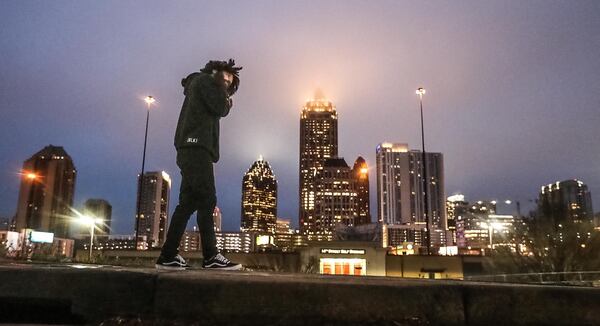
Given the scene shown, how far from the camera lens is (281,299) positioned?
230 centimetres

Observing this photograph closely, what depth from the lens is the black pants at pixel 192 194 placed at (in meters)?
4.34

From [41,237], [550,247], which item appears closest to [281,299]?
[550,247]

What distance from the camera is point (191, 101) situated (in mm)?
4586

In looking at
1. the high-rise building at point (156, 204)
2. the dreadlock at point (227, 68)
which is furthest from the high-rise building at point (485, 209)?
the high-rise building at point (156, 204)

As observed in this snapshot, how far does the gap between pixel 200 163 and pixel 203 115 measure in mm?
501

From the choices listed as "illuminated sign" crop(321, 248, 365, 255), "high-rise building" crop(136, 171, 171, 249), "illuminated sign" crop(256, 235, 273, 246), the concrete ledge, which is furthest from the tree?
"high-rise building" crop(136, 171, 171, 249)

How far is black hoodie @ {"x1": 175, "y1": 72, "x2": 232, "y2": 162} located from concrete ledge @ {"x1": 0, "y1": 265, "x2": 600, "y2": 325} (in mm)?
2117

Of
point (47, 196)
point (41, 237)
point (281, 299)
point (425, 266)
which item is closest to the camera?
point (281, 299)

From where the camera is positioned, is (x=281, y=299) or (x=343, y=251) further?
(x=343, y=251)

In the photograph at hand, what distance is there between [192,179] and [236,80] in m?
1.49

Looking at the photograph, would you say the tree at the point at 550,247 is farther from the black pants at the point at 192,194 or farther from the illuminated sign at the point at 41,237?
the illuminated sign at the point at 41,237

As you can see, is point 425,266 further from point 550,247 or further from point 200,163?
point 200,163

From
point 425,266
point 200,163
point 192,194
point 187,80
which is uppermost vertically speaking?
point 187,80

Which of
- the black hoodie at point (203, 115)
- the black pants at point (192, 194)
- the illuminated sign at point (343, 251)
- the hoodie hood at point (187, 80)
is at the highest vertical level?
the hoodie hood at point (187, 80)
